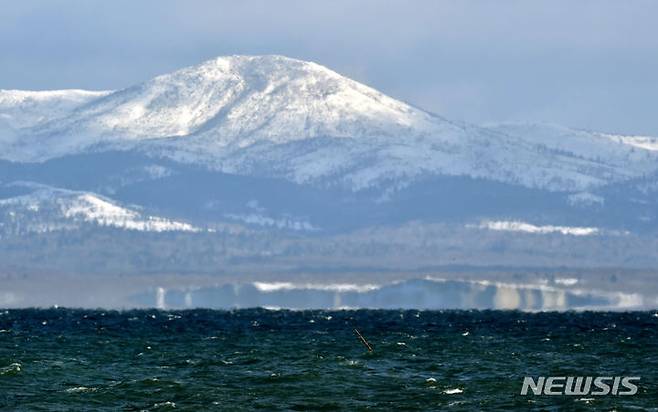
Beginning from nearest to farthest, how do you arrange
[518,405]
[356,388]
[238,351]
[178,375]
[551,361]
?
[518,405], [356,388], [178,375], [551,361], [238,351]

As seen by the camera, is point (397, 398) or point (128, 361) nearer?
point (397, 398)

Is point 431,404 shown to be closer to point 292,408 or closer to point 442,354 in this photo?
point 292,408

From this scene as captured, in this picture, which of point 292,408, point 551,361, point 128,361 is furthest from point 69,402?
point 551,361

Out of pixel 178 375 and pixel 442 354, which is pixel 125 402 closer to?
pixel 178 375

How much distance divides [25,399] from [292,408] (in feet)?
72.2

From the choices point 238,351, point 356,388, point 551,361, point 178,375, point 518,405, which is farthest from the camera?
point 238,351

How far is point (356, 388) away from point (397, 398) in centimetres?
880

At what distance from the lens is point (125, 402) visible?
13612 centimetres

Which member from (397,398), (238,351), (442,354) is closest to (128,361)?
(238,351)

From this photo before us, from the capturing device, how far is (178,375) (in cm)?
15950

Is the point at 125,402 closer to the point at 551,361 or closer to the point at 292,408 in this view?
the point at 292,408

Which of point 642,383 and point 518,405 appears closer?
point 518,405

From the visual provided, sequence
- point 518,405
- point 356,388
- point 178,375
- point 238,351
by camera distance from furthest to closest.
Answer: point 238,351 < point 178,375 < point 356,388 < point 518,405

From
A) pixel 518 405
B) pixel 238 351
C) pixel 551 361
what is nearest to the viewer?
pixel 518 405
